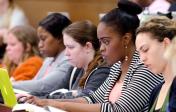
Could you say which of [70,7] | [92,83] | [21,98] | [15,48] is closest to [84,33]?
[92,83]

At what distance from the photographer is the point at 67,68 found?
409 cm

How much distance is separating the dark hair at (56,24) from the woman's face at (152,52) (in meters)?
1.53

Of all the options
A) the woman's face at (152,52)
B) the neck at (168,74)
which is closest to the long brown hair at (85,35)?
the woman's face at (152,52)

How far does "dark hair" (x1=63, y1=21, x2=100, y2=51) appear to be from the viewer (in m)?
3.73

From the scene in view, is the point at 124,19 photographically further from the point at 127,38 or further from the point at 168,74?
the point at 168,74

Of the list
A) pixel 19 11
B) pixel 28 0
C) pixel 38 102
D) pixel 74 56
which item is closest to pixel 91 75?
pixel 74 56

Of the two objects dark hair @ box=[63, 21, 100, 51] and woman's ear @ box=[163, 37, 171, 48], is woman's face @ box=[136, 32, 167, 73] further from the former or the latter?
dark hair @ box=[63, 21, 100, 51]

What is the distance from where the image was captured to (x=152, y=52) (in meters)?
2.71

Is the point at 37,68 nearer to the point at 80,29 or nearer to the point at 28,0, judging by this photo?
the point at 80,29

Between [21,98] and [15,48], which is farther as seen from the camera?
[15,48]

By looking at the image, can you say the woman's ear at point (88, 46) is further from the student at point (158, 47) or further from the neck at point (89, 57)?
the student at point (158, 47)

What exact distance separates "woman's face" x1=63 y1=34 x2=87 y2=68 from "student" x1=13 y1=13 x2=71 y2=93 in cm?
29

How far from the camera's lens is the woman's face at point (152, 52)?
2678 millimetres

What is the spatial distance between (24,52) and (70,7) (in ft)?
5.88
